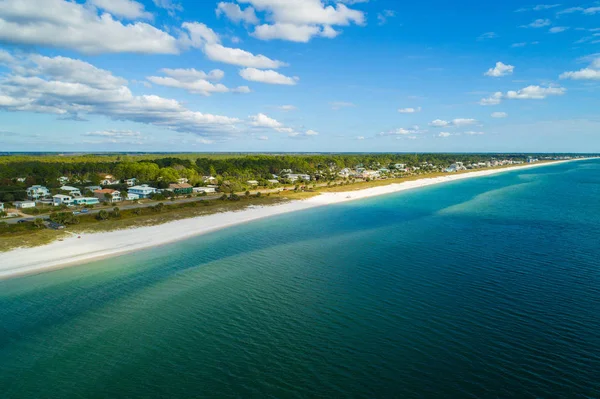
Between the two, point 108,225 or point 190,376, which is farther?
point 108,225

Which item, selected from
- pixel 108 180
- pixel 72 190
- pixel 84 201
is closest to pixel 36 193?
pixel 72 190

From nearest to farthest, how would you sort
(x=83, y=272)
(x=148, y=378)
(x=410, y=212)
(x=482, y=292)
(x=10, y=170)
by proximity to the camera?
(x=148, y=378), (x=482, y=292), (x=83, y=272), (x=410, y=212), (x=10, y=170)

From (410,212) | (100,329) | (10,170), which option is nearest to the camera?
(100,329)

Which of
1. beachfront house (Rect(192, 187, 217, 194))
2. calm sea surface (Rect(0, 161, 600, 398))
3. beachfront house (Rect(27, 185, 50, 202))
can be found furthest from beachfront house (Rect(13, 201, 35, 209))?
calm sea surface (Rect(0, 161, 600, 398))

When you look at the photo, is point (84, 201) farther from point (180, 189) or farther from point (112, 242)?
point (112, 242)

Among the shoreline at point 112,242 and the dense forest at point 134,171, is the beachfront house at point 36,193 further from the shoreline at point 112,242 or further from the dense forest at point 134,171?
the shoreline at point 112,242

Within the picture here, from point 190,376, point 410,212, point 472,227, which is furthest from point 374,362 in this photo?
point 410,212

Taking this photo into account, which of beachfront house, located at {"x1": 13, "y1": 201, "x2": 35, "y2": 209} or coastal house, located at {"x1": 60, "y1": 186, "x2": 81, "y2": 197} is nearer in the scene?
beachfront house, located at {"x1": 13, "y1": 201, "x2": 35, "y2": 209}

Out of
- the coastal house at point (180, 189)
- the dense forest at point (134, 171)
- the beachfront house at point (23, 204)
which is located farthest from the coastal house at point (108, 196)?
the dense forest at point (134, 171)

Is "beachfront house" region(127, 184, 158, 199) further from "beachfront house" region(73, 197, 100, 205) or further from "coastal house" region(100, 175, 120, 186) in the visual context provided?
"coastal house" region(100, 175, 120, 186)

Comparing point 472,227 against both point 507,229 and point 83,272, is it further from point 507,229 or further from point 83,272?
point 83,272
